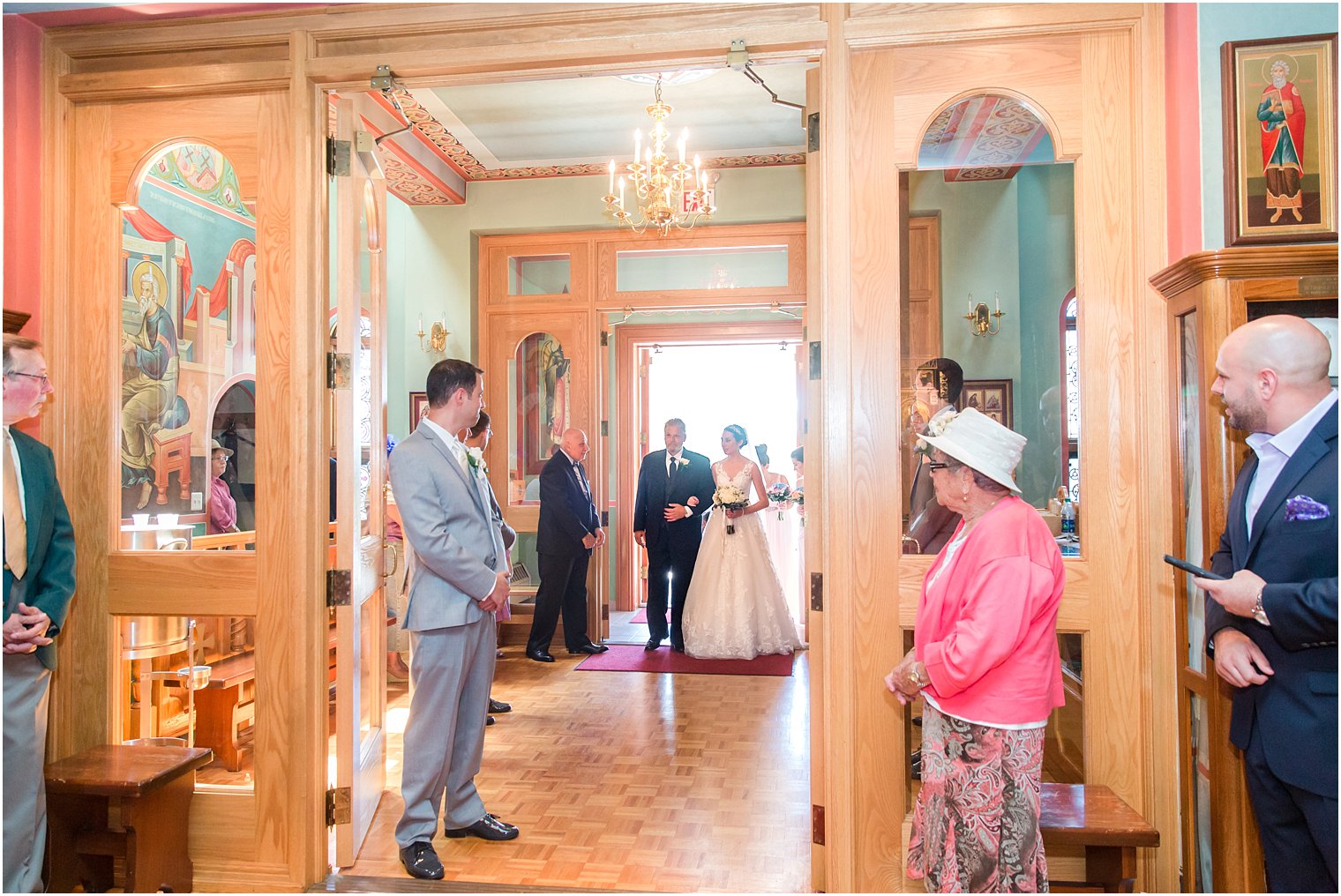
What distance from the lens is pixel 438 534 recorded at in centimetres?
304

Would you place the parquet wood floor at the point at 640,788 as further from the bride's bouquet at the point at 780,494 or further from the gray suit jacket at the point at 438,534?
the bride's bouquet at the point at 780,494

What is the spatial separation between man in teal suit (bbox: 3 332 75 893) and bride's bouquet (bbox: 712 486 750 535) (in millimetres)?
4594

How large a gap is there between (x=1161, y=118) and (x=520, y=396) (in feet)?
18.7

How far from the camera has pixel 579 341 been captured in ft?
24.1

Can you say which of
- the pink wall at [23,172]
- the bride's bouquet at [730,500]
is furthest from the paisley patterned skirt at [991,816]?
the bride's bouquet at [730,500]

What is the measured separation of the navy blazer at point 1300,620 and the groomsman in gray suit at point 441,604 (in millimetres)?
2344

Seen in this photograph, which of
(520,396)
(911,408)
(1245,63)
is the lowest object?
(911,408)

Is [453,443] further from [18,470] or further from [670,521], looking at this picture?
[670,521]

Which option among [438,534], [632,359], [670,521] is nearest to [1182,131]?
[438,534]

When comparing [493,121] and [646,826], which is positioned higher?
[493,121]

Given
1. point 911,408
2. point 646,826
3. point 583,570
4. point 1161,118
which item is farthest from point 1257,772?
point 583,570

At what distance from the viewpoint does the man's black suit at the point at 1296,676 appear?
73.7 inches

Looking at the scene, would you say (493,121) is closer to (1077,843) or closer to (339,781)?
(339,781)

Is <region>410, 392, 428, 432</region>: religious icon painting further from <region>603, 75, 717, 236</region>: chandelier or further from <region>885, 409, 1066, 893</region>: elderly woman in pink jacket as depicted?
<region>885, 409, 1066, 893</region>: elderly woman in pink jacket
